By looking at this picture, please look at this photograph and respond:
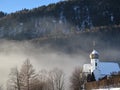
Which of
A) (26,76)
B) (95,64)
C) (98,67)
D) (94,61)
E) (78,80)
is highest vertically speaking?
(94,61)

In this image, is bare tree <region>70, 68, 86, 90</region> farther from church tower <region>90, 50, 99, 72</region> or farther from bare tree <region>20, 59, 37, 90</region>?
bare tree <region>20, 59, 37, 90</region>

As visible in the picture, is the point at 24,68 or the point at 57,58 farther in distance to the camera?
the point at 57,58

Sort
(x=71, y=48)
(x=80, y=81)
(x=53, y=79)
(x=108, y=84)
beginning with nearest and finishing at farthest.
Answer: (x=108, y=84) < (x=80, y=81) < (x=53, y=79) < (x=71, y=48)

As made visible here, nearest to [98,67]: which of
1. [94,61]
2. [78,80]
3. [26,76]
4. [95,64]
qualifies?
[95,64]

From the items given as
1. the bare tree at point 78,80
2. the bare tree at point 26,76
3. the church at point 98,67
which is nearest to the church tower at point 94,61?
the church at point 98,67

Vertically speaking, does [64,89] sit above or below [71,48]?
below

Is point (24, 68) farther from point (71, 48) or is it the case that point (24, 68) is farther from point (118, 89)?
point (71, 48)

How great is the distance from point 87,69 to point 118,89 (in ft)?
244

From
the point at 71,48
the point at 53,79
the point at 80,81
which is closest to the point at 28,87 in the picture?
the point at 80,81

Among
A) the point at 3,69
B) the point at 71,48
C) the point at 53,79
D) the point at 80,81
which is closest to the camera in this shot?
the point at 80,81

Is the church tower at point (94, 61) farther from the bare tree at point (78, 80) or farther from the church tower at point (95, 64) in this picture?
the bare tree at point (78, 80)

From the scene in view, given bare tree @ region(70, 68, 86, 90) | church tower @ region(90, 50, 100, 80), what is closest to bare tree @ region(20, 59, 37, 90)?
bare tree @ region(70, 68, 86, 90)

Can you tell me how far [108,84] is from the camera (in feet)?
190

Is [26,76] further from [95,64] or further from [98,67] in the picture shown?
[95,64]
